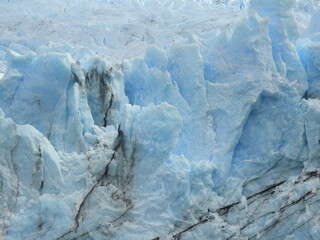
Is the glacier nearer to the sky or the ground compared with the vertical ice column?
nearer to the ground

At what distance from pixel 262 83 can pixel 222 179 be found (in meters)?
1.17

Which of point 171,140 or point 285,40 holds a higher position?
point 285,40

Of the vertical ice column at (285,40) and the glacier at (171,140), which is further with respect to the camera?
the vertical ice column at (285,40)

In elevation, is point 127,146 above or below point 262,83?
below

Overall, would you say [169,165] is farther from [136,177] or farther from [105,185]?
[105,185]

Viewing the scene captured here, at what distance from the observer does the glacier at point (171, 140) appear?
3.69 m

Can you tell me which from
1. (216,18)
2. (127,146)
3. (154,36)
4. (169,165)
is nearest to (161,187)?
(169,165)

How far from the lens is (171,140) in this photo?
13.1 feet

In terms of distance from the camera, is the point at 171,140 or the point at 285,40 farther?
the point at 285,40

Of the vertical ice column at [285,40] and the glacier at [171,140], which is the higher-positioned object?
the vertical ice column at [285,40]

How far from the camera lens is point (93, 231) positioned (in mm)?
3736

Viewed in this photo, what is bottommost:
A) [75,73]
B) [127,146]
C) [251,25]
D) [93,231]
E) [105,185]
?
[93,231]

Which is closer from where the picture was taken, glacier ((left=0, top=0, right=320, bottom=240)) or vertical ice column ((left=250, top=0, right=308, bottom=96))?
glacier ((left=0, top=0, right=320, bottom=240))

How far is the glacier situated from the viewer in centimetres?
369
